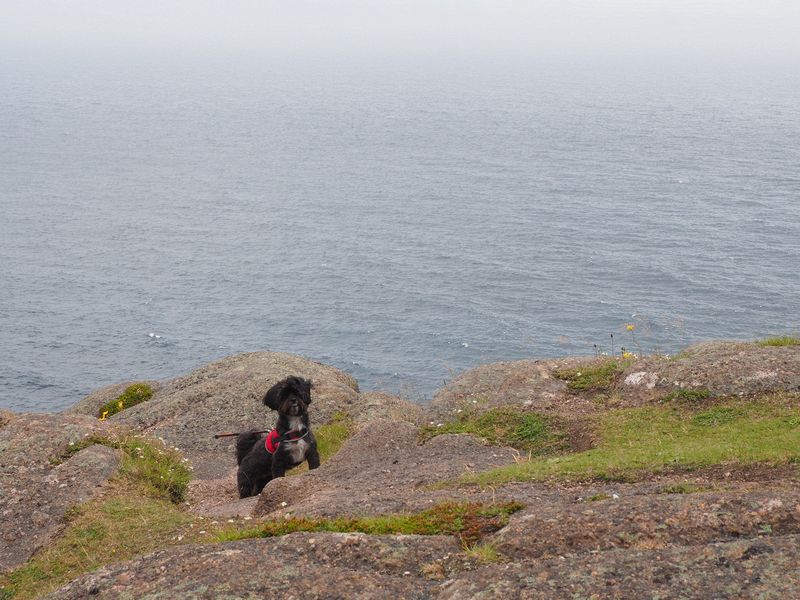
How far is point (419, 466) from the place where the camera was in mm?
18703

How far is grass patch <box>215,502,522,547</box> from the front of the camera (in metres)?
11.7

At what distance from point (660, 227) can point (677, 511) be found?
321 feet

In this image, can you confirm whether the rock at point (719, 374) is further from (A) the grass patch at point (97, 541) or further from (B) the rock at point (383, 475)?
(A) the grass patch at point (97, 541)

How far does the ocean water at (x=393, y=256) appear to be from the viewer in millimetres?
74000

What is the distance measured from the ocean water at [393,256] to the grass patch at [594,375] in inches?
874

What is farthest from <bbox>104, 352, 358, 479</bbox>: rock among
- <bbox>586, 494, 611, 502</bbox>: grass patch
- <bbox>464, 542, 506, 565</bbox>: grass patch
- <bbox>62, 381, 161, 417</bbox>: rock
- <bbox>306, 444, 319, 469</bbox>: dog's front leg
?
<bbox>464, 542, 506, 565</bbox>: grass patch

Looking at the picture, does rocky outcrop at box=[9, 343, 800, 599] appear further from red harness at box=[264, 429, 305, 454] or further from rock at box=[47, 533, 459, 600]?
red harness at box=[264, 429, 305, 454]

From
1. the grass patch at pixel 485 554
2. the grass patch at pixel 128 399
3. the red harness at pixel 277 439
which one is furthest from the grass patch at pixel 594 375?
the grass patch at pixel 128 399

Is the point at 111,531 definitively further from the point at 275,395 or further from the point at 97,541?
the point at 275,395

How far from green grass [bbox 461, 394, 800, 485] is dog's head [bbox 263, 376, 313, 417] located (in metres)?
5.52

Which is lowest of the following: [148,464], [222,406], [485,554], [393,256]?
[393,256]

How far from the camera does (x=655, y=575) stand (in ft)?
30.2

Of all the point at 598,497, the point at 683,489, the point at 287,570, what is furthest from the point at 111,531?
the point at 683,489

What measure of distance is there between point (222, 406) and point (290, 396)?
12367mm
